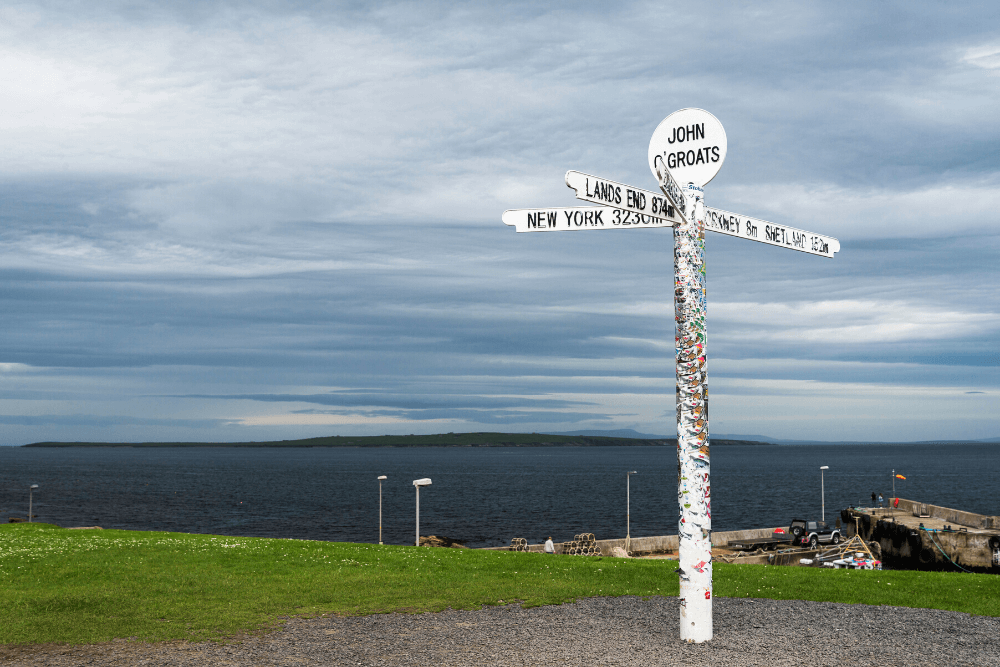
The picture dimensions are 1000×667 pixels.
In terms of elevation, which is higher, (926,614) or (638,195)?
(638,195)

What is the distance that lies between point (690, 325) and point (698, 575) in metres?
3.02

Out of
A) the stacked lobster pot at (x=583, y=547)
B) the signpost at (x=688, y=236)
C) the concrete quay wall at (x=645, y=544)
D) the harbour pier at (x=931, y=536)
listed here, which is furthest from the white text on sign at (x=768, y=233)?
the harbour pier at (x=931, y=536)

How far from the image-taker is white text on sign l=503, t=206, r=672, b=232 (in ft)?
33.8

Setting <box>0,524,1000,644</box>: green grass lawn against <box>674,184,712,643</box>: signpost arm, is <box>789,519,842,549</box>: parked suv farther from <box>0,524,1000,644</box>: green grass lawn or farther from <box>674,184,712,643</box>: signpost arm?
<box>674,184,712,643</box>: signpost arm

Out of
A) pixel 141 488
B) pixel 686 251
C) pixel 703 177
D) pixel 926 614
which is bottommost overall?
pixel 141 488

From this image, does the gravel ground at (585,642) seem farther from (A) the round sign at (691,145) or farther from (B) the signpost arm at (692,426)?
(A) the round sign at (691,145)

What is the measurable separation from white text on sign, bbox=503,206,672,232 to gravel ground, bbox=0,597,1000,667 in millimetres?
5117

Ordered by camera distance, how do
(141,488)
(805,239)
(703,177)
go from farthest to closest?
(141,488)
(805,239)
(703,177)

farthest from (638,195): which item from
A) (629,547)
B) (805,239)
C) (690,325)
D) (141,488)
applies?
(141,488)

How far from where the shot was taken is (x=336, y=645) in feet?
33.0

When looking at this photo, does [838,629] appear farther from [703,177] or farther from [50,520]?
[50,520]

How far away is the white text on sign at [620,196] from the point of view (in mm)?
8883

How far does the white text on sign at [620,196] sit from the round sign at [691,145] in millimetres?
476

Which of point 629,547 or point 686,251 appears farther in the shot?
point 629,547
